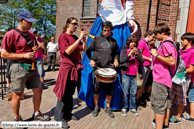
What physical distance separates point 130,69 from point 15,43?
2581 millimetres

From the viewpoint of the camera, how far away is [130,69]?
3.45 m

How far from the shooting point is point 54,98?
4336 mm

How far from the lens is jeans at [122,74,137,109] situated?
3457mm

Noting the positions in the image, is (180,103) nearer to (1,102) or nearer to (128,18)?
(128,18)

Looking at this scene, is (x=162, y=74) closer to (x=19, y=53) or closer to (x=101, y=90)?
(x=101, y=90)

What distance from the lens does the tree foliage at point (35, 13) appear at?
58.1 feet

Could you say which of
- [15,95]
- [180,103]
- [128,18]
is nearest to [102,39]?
[128,18]

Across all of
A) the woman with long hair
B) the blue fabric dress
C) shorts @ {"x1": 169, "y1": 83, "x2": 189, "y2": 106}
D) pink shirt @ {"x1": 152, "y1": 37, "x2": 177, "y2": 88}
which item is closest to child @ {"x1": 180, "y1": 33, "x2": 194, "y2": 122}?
shorts @ {"x1": 169, "y1": 83, "x2": 189, "y2": 106}

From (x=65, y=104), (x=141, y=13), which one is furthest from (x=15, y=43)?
(x=141, y=13)

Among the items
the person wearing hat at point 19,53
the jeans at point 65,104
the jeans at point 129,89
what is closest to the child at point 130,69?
the jeans at point 129,89

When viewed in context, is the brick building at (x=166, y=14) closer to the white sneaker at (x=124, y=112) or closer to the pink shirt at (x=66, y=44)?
the white sneaker at (x=124, y=112)

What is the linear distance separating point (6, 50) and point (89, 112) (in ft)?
7.68

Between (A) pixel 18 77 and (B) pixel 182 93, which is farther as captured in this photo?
(B) pixel 182 93

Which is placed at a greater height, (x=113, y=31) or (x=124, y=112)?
(x=113, y=31)
